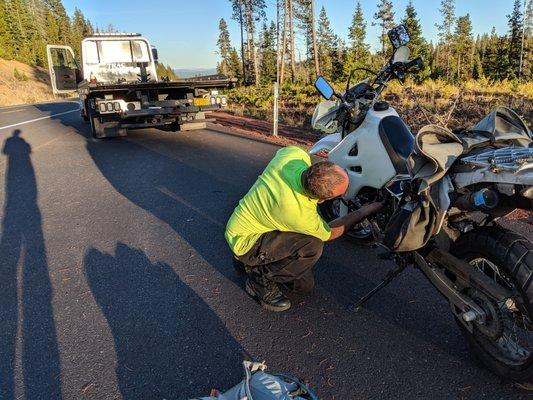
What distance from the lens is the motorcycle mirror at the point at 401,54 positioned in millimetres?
3955

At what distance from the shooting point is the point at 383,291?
11.3 ft

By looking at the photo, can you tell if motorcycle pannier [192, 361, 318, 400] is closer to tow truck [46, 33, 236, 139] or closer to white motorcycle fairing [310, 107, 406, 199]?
white motorcycle fairing [310, 107, 406, 199]

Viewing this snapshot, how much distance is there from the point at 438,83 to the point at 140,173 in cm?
1631

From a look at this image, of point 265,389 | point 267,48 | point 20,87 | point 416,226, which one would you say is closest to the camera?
point 265,389

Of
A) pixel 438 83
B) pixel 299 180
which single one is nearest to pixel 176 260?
pixel 299 180

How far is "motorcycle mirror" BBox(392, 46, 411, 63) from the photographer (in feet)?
13.0

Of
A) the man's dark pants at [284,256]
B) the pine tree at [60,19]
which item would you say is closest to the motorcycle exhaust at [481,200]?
the man's dark pants at [284,256]

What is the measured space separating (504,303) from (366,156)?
5.31 ft

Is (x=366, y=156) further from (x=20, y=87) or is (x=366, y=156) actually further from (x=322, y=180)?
(x=20, y=87)

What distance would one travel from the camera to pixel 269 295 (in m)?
3.25

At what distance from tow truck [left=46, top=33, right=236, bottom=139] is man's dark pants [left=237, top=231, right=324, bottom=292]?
290 inches

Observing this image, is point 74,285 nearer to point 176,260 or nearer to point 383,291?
point 176,260

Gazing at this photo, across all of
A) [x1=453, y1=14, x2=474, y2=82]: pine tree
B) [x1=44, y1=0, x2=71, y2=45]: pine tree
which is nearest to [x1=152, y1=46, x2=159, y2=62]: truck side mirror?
[x1=453, y1=14, x2=474, y2=82]: pine tree

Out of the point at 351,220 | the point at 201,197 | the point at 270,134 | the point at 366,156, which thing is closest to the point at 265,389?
the point at 351,220
